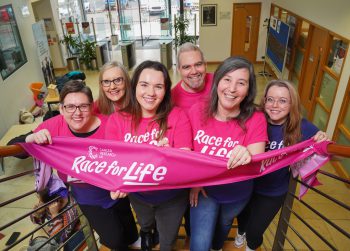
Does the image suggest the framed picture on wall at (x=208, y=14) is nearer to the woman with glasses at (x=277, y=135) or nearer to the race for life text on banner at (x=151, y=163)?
the woman with glasses at (x=277, y=135)

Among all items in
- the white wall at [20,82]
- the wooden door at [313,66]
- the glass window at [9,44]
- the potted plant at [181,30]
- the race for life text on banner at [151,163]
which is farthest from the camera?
the potted plant at [181,30]

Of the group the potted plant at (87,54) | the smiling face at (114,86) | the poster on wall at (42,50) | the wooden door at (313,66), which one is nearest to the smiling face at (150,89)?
the smiling face at (114,86)

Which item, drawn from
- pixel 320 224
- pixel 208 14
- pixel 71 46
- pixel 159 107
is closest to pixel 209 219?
pixel 159 107

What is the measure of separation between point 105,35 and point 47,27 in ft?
11.3

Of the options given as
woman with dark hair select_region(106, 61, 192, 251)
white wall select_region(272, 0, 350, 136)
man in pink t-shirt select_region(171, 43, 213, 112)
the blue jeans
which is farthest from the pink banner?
white wall select_region(272, 0, 350, 136)

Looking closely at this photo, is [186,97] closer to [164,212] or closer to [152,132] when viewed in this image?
[152,132]

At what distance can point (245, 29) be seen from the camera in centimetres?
1009

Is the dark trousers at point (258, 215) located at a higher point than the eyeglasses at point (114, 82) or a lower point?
lower

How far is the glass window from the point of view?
6422mm

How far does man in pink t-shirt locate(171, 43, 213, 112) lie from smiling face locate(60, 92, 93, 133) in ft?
2.55

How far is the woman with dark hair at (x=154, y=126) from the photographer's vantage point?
5.94ft

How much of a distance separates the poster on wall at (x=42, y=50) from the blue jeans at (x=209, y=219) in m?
7.77

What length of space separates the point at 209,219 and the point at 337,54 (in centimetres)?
473

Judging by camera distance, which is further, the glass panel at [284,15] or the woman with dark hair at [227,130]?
the glass panel at [284,15]
